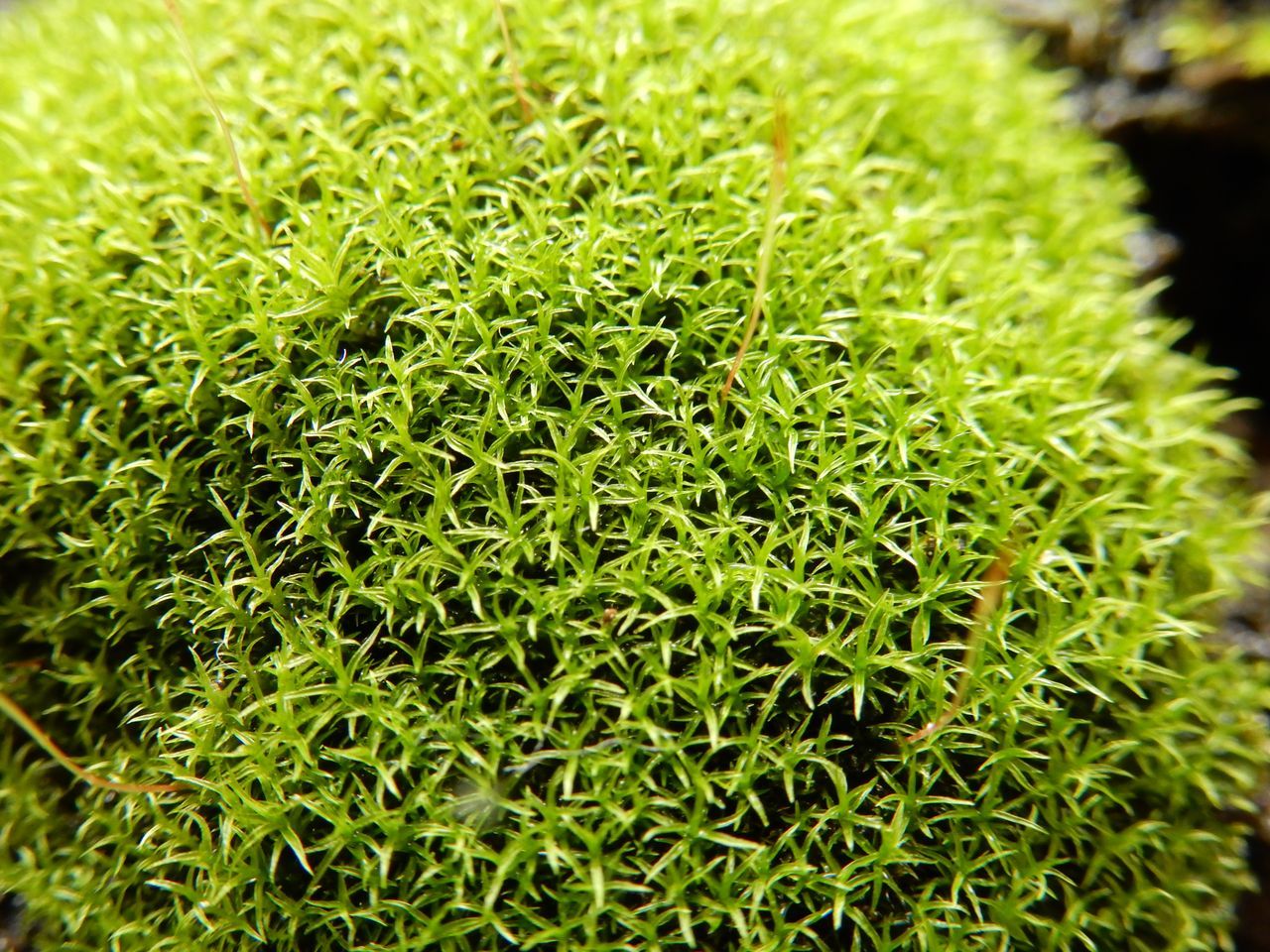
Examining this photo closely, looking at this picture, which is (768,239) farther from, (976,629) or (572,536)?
(976,629)

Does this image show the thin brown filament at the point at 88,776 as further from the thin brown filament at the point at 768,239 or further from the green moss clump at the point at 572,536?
the thin brown filament at the point at 768,239

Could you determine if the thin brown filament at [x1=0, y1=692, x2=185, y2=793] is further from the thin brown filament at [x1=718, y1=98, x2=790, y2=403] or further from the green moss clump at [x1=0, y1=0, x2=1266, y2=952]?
the thin brown filament at [x1=718, y1=98, x2=790, y2=403]

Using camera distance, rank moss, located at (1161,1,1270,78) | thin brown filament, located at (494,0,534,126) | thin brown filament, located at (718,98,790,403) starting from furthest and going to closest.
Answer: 1. moss, located at (1161,1,1270,78)
2. thin brown filament, located at (494,0,534,126)
3. thin brown filament, located at (718,98,790,403)

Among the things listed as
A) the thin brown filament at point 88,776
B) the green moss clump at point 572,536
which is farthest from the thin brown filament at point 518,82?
the thin brown filament at point 88,776

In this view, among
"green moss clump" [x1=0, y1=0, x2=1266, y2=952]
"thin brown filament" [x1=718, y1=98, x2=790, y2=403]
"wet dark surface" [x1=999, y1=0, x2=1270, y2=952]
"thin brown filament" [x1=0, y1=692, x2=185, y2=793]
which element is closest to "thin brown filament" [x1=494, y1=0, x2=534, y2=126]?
"green moss clump" [x1=0, y1=0, x2=1266, y2=952]

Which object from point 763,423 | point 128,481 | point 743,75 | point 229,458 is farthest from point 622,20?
point 128,481

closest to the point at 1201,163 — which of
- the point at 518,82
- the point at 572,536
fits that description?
the point at 518,82
